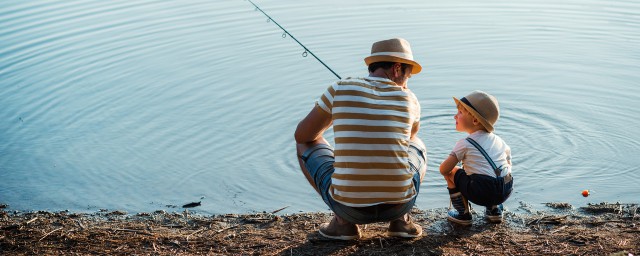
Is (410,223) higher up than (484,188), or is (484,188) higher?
(484,188)

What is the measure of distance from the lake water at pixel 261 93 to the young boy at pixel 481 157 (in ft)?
2.78

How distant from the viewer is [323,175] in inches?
162

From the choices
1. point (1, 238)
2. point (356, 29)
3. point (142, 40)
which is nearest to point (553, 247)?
point (1, 238)

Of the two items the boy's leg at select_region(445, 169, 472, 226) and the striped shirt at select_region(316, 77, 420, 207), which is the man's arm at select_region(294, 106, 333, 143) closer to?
the striped shirt at select_region(316, 77, 420, 207)

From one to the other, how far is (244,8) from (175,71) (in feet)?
10.5

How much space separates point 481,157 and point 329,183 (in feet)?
2.73

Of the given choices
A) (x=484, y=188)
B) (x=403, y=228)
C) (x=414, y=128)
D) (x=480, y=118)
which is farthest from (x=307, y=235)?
(x=480, y=118)

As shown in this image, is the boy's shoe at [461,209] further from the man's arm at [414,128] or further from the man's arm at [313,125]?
the man's arm at [313,125]

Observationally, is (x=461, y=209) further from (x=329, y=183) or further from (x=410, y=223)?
(x=329, y=183)

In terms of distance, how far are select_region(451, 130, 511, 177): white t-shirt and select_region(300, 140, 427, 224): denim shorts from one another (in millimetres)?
228

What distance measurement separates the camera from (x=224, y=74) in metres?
8.29

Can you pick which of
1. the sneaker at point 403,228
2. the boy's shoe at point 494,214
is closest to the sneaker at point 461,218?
the boy's shoe at point 494,214

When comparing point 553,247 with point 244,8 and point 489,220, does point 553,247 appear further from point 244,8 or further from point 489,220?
point 244,8

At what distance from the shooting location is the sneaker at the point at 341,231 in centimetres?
414
